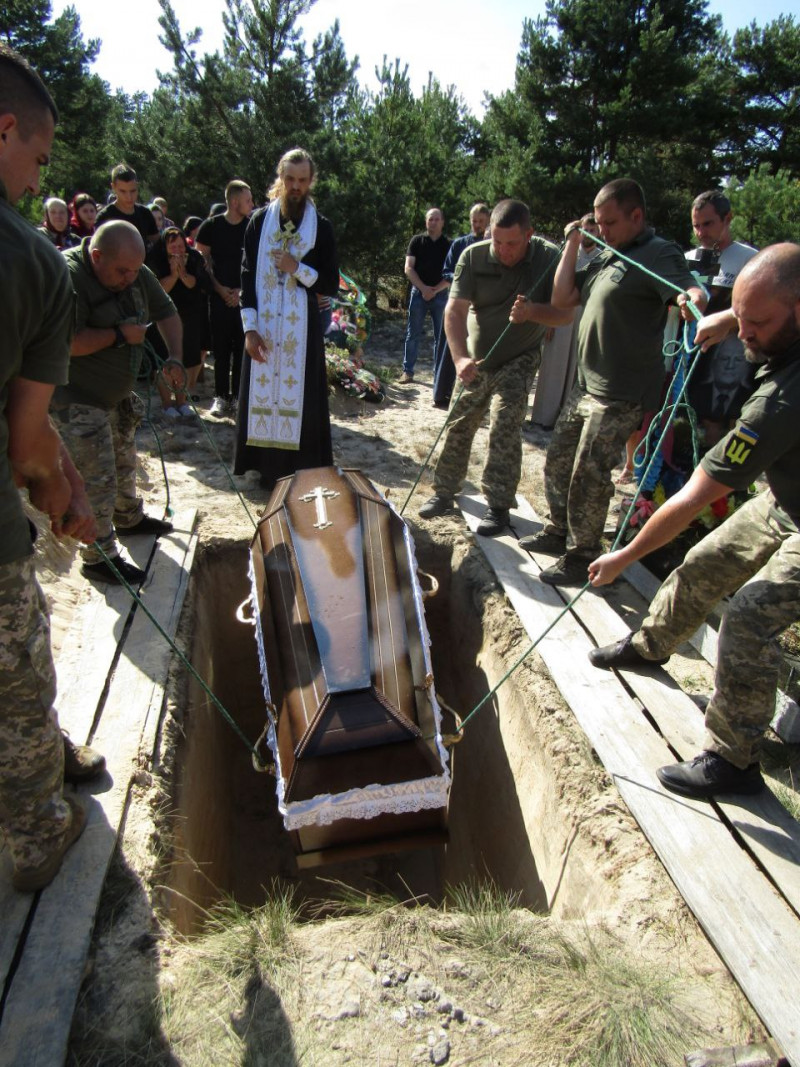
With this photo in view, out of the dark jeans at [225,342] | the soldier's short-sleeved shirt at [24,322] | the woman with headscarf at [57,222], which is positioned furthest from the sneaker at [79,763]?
→ the woman with headscarf at [57,222]

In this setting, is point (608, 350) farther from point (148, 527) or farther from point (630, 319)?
point (148, 527)

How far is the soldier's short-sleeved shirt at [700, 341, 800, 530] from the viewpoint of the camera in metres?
1.98

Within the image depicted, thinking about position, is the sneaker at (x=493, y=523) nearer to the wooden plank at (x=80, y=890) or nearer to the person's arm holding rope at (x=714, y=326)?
the person's arm holding rope at (x=714, y=326)

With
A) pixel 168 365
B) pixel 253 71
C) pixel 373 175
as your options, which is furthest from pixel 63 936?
pixel 253 71

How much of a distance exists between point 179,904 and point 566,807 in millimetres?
1364

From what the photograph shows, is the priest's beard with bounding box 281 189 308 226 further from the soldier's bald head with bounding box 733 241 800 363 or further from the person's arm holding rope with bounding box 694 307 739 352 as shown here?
the soldier's bald head with bounding box 733 241 800 363

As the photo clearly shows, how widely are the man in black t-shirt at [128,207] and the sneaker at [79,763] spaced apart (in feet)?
13.6

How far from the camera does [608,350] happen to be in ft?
10.7

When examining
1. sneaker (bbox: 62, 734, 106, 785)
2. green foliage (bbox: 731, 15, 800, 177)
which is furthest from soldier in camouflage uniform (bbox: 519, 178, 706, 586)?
green foliage (bbox: 731, 15, 800, 177)

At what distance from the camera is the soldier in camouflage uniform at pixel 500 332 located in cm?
360

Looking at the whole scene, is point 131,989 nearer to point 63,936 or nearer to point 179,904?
point 63,936

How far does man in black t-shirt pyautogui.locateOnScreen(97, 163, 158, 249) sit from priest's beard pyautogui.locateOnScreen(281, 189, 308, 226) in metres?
1.65

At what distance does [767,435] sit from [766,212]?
16.5 ft

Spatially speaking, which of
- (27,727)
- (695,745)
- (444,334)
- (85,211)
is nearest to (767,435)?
(695,745)
